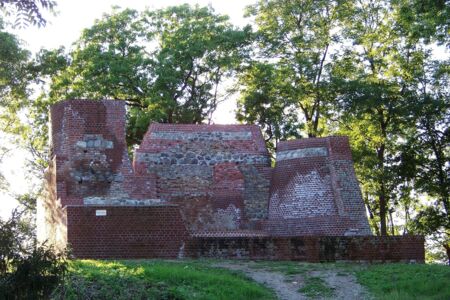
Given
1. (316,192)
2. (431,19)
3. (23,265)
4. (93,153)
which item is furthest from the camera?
(316,192)

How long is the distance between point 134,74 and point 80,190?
1114 cm

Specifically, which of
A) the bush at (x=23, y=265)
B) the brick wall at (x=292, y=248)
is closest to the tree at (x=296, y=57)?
the brick wall at (x=292, y=248)

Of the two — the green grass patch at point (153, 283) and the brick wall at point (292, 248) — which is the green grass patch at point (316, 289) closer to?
the green grass patch at point (153, 283)

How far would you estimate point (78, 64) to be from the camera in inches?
1296

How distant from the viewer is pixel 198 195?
78.5 feet

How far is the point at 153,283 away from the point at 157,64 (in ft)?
64.0

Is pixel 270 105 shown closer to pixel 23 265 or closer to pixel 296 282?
pixel 296 282

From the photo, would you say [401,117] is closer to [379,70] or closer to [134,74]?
[379,70]

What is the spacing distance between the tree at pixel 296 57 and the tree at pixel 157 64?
131 centimetres

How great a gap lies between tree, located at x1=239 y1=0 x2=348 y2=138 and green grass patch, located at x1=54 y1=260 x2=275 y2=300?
1817 centimetres

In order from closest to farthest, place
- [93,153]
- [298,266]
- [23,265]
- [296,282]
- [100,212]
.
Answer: [23,265]
[296,282]
[298,266]
[100,212]
[93,153]

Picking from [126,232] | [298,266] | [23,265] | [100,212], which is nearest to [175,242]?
[126,232]

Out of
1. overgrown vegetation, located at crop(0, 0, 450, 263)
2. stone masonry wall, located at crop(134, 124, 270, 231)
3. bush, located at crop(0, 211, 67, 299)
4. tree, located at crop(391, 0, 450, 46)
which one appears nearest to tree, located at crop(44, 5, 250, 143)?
overgrown vegetation, located at crop(0, 0, 450, 263)

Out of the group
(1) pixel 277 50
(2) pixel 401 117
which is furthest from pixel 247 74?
(2) pixel 401 117
